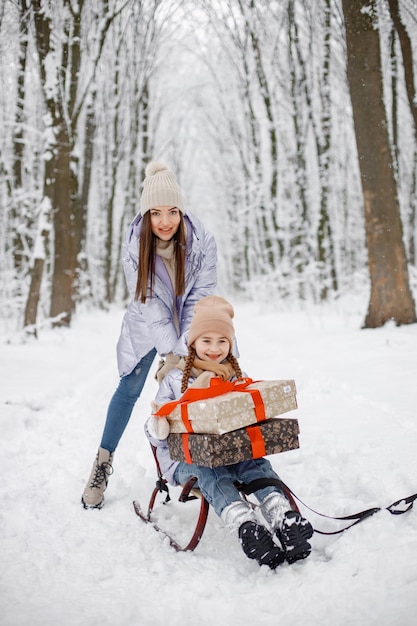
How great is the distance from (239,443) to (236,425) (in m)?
0.09

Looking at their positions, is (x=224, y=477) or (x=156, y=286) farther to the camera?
(x=156, y=286)

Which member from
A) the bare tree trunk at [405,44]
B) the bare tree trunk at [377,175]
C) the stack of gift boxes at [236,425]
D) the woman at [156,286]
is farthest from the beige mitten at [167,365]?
the bare tree trunk at [405,44]

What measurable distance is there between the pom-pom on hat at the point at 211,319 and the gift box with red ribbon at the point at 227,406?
28cm

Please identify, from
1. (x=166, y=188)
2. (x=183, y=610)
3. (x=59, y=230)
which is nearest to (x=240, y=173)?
(x=59, y=230)

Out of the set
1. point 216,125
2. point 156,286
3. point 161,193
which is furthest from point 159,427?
point 216,125

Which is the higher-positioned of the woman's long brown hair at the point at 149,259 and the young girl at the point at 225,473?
the woman's long brown hair at the point at 149,259

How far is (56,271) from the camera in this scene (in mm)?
11312

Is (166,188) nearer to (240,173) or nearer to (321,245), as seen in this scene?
(321,245)

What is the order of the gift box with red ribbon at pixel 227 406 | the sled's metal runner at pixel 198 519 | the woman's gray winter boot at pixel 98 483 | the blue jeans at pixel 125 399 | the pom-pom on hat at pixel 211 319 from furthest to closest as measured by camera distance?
1. the blue jeans at pixel 125 399
2. the woman's gray winter boot at pixel 98 483
3. the pom-pom on hat at pixel 211 319
4. the sled's metal runner at pixel 198 519
5. the gift box with red ribbon at pixel 227 406

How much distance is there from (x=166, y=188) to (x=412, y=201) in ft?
54.0

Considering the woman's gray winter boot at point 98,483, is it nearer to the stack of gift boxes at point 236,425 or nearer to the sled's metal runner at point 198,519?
→ the sled's metal runner at point 198,519

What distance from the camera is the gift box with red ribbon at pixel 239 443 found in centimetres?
226

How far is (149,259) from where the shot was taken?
3.03m

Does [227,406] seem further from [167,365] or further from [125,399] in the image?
[125,399]
